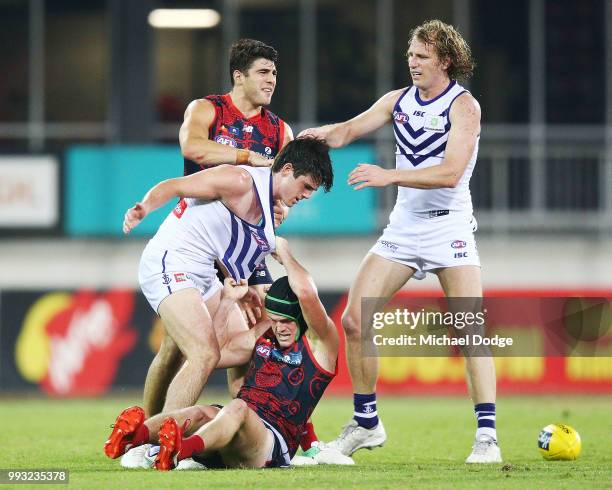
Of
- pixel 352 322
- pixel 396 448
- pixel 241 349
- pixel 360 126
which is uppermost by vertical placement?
pixel 360 126

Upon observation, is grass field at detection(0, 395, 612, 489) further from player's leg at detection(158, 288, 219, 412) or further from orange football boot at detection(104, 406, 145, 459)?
player's leg at detection(158, 288, 219, 412)

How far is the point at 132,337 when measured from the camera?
48.8 ft

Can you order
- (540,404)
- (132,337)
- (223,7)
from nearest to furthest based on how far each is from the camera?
(540,404) < (132,337) < (223,7)

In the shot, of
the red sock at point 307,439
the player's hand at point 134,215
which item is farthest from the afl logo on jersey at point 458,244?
the player's hand at point 134,215

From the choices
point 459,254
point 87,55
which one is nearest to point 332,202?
point 87,55

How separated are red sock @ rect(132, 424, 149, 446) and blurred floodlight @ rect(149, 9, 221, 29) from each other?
13.1 meters

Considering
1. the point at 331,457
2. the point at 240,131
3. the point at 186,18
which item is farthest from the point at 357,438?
the point at 186,18

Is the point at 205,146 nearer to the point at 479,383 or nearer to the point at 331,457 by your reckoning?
the point at 331,457

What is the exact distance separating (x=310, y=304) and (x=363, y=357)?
92 cm

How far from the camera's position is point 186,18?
1961 cm

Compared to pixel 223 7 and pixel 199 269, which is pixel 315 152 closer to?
pixel 199 269

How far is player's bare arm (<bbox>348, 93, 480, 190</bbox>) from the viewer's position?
7.74 meters

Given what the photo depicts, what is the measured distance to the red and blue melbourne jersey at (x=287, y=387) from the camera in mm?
7516

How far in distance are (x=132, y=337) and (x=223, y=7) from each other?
6.36m
